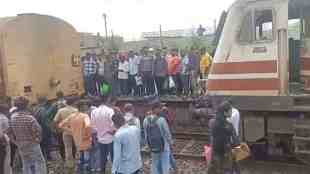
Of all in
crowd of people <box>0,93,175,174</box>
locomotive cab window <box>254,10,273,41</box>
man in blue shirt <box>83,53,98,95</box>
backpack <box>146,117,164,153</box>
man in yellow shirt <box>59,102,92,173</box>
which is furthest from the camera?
man in blue shirt <box>83,53,98,95</box>

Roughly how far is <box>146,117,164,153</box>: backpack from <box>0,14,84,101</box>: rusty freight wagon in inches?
242

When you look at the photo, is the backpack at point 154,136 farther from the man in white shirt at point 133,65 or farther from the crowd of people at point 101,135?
the man in white shirt at point 133,65

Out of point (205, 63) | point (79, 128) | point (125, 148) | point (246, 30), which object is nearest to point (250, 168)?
point (246, 30)

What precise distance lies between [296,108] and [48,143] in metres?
5.43

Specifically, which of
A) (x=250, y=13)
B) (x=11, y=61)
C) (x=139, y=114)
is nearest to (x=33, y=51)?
(x=11, y=61)

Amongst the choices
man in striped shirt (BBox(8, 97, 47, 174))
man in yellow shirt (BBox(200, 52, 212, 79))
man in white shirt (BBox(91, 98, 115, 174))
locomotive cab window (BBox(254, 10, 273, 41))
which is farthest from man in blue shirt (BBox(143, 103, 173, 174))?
man in yellow shirt (BBox(200, 52, 212, 79))

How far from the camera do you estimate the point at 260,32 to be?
29.7ft

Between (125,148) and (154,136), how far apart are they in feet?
3.22

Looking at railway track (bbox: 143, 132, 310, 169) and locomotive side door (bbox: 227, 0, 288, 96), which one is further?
railway track (bbox: 143, 132, 310, 169)

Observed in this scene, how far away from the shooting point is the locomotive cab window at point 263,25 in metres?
8.90

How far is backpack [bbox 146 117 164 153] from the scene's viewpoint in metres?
7.10

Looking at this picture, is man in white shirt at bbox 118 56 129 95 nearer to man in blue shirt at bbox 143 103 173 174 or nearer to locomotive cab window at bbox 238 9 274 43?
locomotive cab window at bbox 238 9 274 43

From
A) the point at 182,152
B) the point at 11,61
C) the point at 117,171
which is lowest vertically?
the point at 182,152

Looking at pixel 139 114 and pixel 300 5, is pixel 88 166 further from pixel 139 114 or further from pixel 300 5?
pixel 300 5
